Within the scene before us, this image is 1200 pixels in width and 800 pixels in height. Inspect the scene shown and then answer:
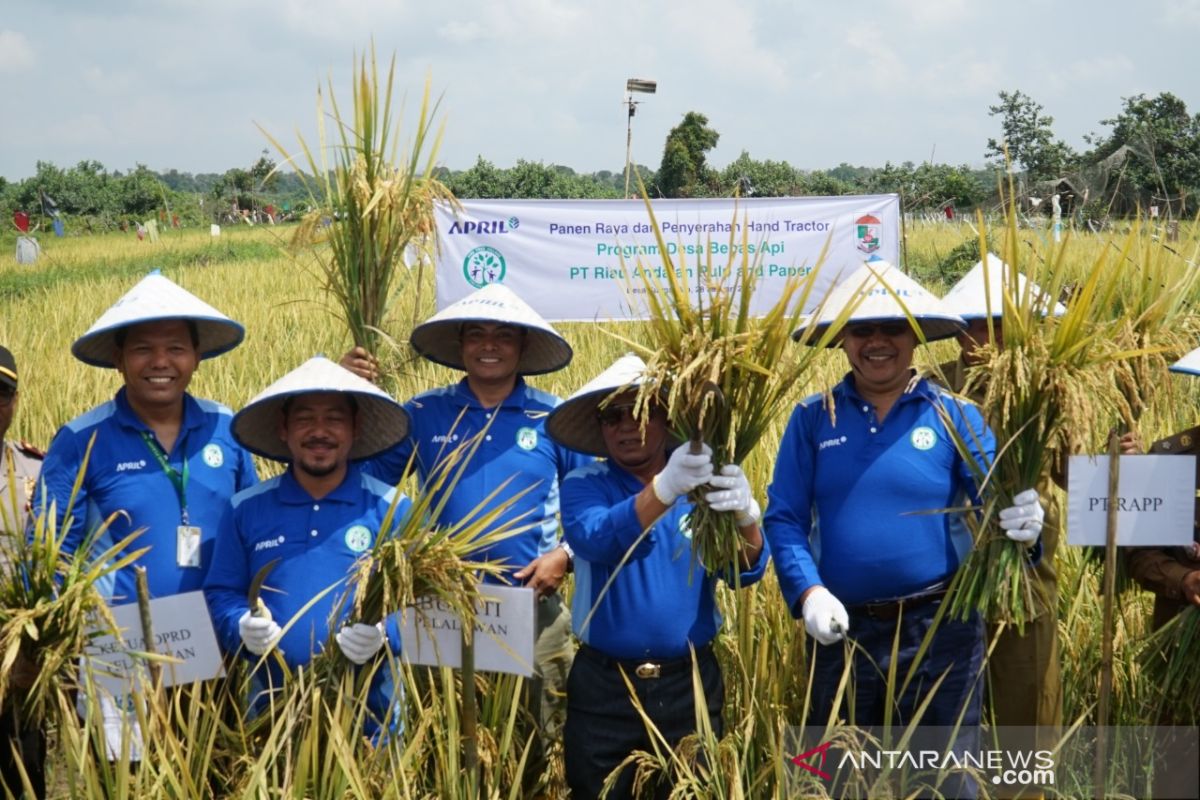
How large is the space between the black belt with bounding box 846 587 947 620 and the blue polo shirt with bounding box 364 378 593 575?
38.1 inches

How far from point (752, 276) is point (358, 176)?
5.97 ft

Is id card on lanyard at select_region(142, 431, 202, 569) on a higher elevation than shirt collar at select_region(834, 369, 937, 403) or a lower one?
lower

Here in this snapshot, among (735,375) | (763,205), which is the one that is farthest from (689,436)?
(763,205)

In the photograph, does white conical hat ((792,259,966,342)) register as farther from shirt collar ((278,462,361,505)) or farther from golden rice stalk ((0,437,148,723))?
golden rice stalk ((0,437,148,723))

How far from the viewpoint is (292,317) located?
29.7 ft

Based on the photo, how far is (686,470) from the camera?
238 cm

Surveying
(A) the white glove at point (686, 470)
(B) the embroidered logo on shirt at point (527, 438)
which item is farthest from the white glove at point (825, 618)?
(B) the embroidered logo on shirt at point (527, 438)

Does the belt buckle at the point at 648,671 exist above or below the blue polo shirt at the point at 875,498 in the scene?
below

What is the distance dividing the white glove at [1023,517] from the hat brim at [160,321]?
7.40 ft

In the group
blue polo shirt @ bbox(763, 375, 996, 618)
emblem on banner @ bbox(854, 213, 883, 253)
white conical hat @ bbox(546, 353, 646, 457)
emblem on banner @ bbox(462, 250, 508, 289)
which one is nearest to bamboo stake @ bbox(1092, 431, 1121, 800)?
blue polo shirt @ bbox(763, 375, 996, 618)

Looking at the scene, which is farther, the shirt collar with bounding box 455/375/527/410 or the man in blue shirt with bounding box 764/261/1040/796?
the shirt collar with bounding box 455/375/527/410

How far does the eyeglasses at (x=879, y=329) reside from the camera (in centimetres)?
291

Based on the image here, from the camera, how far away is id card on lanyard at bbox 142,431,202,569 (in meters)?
2.96

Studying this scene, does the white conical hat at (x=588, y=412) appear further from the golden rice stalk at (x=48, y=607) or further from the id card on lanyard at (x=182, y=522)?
the golden rice stalk at (x=48, y=607)
